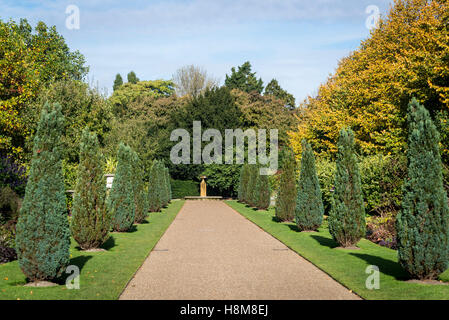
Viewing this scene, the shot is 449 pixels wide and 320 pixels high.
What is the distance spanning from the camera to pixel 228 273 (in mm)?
8523

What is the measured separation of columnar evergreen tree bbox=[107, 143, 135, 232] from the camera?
1486cm

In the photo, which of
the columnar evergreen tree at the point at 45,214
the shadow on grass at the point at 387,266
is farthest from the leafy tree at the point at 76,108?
the shadow on grass at the point at 387,266

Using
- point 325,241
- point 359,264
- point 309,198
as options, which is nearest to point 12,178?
point 309,198

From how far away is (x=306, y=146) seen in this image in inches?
607

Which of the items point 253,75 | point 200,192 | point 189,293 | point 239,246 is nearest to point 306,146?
point 239,246

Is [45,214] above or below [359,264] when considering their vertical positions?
above

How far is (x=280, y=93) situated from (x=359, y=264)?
171 feet

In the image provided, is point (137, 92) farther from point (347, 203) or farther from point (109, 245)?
point (347, 203)

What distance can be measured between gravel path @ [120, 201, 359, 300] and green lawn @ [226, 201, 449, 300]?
287 mm

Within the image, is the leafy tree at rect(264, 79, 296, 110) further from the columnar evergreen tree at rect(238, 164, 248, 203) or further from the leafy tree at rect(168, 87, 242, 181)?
the columnar evergreen tree at rect(238, 164, 248, 203)

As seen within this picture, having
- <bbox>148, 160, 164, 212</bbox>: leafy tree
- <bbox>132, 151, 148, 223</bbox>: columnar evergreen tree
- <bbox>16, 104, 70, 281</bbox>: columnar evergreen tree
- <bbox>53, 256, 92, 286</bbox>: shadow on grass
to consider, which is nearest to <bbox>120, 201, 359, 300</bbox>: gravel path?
<bbox>53, 256, 92, 286</bbox>: shadow on grass

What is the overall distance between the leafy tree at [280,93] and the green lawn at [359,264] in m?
44.9

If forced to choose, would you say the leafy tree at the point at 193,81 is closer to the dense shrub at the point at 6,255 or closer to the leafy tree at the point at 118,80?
the leafy tree at the point at 118,80

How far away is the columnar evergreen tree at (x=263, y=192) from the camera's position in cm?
2483
